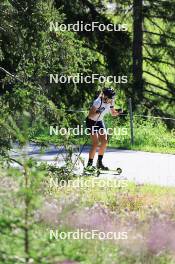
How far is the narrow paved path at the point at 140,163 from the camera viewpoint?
13.7 metres

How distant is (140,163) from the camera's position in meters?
16.1

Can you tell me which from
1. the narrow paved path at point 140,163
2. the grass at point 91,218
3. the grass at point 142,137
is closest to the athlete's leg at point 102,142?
the narrow paved path at point 140,163

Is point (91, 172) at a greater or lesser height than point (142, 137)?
lesser

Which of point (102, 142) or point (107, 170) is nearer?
point (107, 170)

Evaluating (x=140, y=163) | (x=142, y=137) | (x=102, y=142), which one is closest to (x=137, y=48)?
(x=142, y=137)

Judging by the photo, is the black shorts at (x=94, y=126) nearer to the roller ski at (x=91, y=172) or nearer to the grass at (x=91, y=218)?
the roller ski at (x=91, y=172)

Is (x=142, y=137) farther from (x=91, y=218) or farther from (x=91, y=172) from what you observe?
(x=91, y=218)

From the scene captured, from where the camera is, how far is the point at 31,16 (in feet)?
39.8

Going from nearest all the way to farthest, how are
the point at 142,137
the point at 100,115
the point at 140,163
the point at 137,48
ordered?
the point at 100,115 < the point at 140,163 < the point at 142,137 < the point at 137,48

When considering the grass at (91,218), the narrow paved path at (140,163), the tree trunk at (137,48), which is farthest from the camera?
the tree trunk at (137,48)

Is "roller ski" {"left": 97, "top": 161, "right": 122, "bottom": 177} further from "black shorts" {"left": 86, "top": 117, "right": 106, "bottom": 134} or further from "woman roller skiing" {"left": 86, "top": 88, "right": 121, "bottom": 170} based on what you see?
"black shorts" {"left": 86, "top": 117, "right": 106, "bottom": 134}

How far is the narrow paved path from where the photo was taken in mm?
13672

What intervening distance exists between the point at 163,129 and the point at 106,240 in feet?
45.8

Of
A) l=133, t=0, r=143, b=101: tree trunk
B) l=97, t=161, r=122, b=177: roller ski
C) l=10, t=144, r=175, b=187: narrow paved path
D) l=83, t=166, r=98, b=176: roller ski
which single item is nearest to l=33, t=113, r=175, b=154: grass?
l=10, t=144, r=175, b=187: narrow paved path
